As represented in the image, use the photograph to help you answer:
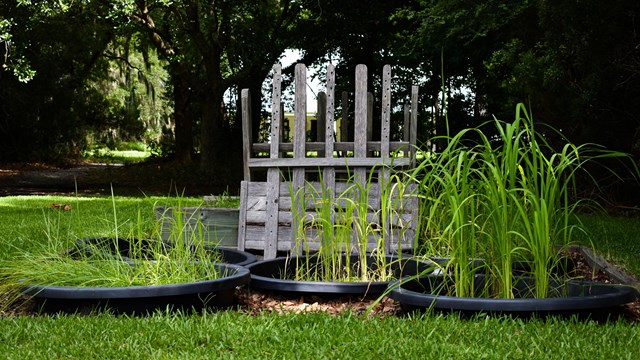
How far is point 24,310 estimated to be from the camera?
14.0 feet

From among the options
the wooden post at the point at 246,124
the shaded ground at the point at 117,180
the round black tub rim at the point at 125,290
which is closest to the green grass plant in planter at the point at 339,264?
the round black tub rim at the point at 125,290

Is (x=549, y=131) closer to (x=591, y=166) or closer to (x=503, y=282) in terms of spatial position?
(x=591, y=166)

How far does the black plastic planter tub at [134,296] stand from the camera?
3.84 meters

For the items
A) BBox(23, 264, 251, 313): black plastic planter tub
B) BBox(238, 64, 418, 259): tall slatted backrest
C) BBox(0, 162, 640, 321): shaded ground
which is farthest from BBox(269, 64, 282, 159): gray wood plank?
BBox(0, 162, 640, 321): shaded ground

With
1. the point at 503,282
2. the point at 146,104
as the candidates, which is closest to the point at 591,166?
the point at 503,282

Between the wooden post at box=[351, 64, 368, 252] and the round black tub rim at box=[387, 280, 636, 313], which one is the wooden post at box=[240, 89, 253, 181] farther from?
the round black tub rim at box=[387, 280, 636, 313]

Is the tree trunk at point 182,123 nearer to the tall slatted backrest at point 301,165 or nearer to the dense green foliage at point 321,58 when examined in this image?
the dense green foliage at point 321,58

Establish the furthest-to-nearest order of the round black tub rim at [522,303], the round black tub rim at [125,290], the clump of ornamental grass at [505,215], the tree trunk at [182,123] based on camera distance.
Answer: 1. the tree trunk at [182,123]
2. the round black tub rim at [125,290]
3. the clump of ornamental grass at [505,215]
4. the round black tub rim at [522,303]

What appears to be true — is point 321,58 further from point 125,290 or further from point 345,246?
point 125,290

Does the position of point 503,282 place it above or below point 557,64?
below

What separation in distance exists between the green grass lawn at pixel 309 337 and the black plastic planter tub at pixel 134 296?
0.11m

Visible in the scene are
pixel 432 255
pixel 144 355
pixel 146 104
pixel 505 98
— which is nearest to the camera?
pixel 144 355

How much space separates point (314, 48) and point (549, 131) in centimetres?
1026

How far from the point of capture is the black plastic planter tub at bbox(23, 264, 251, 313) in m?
3.84
